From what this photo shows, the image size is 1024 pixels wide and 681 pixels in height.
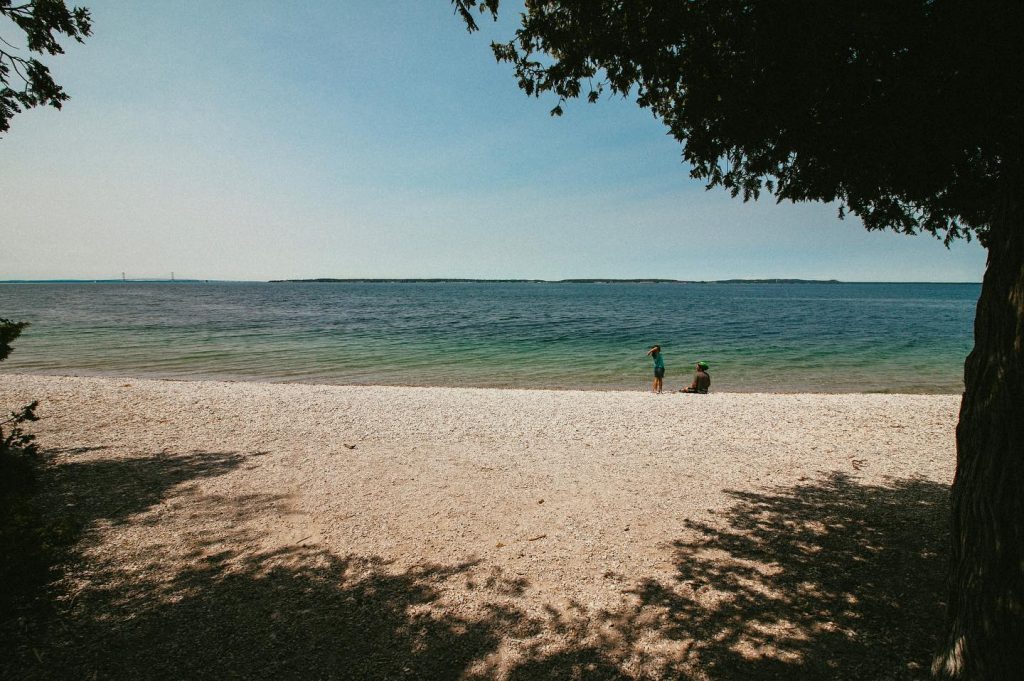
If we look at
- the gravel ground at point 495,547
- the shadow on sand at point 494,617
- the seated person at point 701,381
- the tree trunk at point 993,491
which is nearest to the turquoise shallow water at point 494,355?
the seated person at point 701,381

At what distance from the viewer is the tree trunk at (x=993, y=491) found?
2.84 meters

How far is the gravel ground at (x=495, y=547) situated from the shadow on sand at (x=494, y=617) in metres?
0.02

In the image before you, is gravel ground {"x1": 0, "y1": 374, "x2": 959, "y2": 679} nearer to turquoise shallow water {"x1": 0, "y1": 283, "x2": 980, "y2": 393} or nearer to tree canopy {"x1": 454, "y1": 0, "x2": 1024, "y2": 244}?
tree canopy {"x1": 454, "y1": 0, "x2": 1024, "y2": 244}

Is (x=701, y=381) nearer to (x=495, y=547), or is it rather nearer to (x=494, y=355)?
(x=495, y=547)

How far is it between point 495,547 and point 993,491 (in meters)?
4.83

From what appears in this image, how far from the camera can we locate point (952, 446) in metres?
9.86

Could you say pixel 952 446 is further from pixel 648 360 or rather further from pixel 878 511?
pixel 648 360

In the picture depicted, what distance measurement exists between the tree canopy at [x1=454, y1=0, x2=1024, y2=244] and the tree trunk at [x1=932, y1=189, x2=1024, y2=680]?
0.92 m

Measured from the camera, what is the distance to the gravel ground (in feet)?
13.4

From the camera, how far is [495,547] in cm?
594

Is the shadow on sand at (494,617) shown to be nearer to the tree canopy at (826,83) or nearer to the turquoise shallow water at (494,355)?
the tree canopy at (826,83)

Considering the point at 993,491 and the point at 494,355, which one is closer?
the point at 993,491

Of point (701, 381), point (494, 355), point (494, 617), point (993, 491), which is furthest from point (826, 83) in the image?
point (494, 355)

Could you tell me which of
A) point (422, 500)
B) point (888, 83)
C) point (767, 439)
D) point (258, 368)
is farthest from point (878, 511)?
point (258, 368)
